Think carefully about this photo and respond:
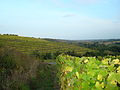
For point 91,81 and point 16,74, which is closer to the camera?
point 91,81

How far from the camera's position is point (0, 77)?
784cm

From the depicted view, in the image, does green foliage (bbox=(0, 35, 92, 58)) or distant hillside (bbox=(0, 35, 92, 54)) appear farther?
distant hillside (bbox=(0, 35, 92, 54))

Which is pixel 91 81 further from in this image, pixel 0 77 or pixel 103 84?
pixel 0 77

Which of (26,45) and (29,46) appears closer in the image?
(29,46)

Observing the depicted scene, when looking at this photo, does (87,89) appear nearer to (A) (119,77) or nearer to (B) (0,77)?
(A) (119,77)

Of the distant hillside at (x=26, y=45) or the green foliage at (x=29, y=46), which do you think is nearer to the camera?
the green foliage at (x=29, y=46)

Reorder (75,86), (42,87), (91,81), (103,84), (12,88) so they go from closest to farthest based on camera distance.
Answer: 1. (103,84)
2. (91,81)
3. (75,86)
4. (12,88)
5. (42,87)

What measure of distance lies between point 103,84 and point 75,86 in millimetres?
1093

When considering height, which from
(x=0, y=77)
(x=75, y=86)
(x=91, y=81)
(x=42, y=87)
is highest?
(x=91, y=81)

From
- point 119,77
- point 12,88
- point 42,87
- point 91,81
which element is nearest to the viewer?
point 119,77

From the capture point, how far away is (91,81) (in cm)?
303

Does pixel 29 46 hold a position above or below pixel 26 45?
below

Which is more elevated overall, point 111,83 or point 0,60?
point 111,83

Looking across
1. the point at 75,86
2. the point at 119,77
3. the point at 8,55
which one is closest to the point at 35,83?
the point at 8,55
